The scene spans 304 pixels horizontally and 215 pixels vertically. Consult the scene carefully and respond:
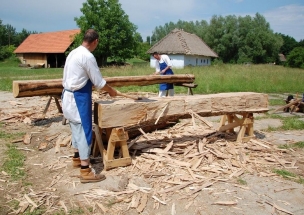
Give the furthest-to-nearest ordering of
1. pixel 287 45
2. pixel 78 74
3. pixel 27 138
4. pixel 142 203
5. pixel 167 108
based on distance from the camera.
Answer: pixel 287 45 < pixel 27 138 < pixel 167 108 < pixel 78 74 < pixel 142 203

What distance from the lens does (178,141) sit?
567cm

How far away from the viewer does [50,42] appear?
44.8 meters

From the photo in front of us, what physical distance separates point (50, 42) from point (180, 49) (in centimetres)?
2058

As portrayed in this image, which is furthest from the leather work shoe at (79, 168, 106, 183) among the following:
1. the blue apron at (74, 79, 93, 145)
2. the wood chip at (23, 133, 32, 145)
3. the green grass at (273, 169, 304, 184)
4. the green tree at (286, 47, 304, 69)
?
the green tree at (286, 47, 304, 69)

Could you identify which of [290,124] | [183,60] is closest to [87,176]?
[290,124]

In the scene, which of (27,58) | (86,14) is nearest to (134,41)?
(86,14)

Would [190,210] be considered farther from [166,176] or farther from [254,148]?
[254,148]

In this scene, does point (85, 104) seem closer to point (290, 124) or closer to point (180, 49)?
point (290, 124)

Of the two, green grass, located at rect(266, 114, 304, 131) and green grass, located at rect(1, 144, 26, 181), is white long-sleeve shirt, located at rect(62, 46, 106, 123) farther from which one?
green grass, located at rect(266, 114, 304, 131)

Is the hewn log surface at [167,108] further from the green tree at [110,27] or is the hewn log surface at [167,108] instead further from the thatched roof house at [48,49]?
the thatched roof house at [48,49]

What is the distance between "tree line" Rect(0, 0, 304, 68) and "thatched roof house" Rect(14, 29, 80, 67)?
2.21 metres

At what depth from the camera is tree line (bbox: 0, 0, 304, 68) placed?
1549 inches

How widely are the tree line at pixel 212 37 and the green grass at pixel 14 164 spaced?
110ft

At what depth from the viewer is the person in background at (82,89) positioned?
387cm
